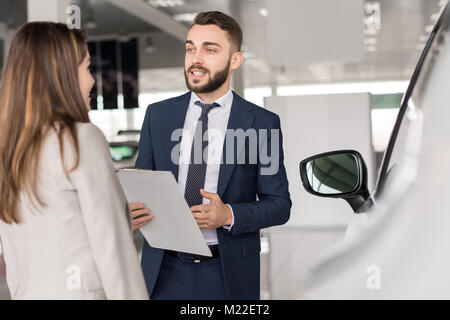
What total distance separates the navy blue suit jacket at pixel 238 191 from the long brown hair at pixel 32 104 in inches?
28.9

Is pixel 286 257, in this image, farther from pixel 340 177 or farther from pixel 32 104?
pixel 32 104

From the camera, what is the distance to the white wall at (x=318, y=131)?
448cm

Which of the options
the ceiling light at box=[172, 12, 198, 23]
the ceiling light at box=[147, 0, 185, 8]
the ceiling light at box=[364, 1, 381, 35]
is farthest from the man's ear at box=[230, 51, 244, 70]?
the ceiling light at box=[172, 12, 198, 23]

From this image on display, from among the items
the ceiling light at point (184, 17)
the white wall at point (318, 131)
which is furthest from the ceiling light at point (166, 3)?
the white wall at point (318, 131)

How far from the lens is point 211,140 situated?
197 centimetres

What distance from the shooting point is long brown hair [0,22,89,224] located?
1.19 m

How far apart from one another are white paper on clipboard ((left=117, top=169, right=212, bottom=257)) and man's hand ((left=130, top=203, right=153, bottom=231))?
0.02 m

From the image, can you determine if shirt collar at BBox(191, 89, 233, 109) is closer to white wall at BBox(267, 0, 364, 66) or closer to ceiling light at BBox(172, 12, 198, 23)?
white wall at BBox(267, 0, 364, 66)

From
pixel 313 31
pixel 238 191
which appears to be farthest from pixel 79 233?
pixel 313 31

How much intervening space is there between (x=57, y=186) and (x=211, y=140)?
0.84 meters

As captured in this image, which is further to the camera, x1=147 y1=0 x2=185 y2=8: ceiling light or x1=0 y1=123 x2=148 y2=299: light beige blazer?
x1=147 y1=0 x2=185 y2=8: ceiling light

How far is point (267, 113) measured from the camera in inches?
80.6

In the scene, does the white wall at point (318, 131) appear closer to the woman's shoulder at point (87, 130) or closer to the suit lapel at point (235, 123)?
the suit lapel at point (235, 123)
